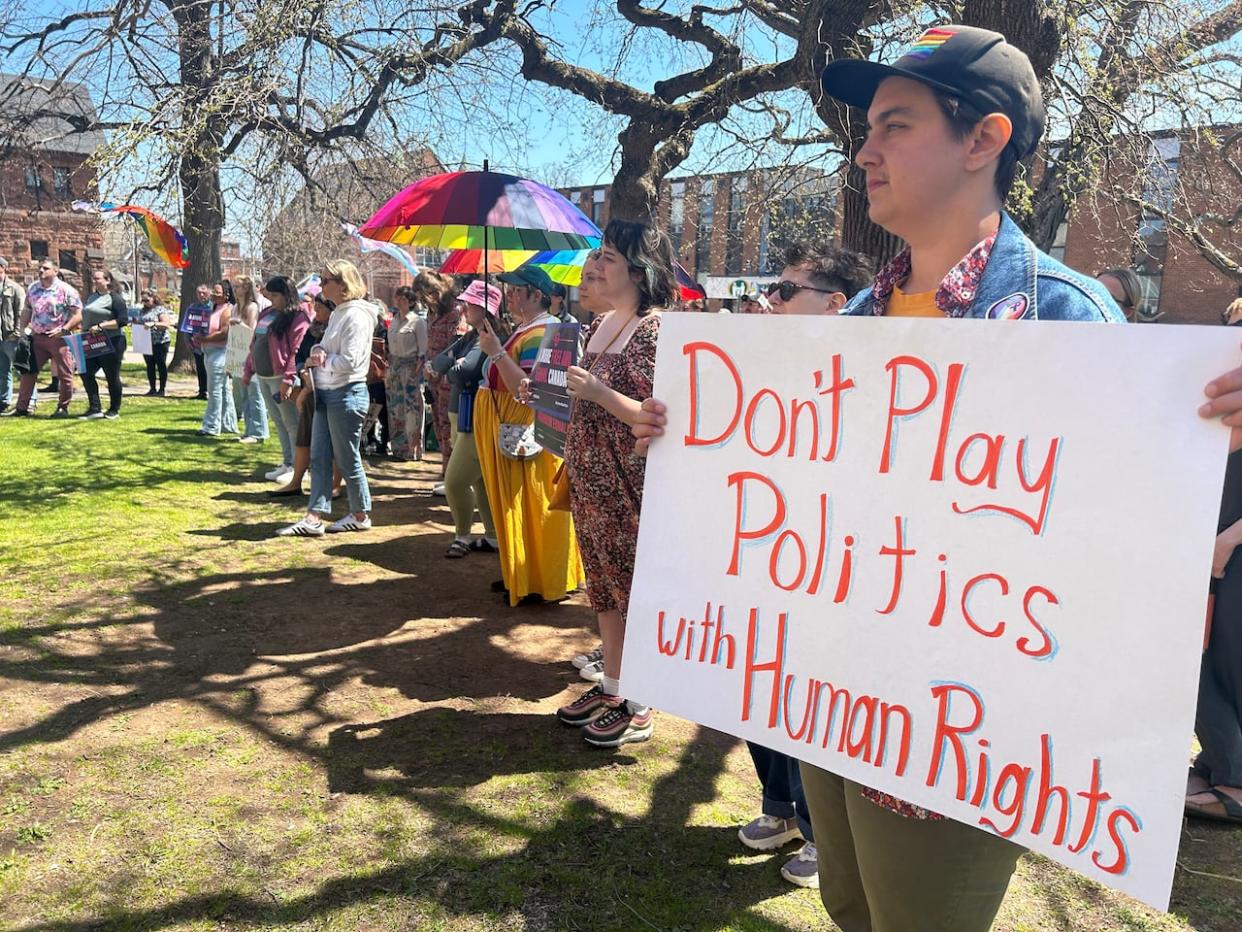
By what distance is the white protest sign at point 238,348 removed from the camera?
9.24 meters

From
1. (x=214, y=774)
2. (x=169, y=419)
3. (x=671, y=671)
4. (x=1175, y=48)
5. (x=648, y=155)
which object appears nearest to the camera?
(x=671, y=671)

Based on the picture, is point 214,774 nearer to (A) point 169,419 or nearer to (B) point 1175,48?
(B) point 1175,48

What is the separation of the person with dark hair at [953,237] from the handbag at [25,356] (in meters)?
12.3

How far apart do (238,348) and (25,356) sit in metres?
3.92

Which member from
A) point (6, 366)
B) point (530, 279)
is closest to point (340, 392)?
point (530, 279)

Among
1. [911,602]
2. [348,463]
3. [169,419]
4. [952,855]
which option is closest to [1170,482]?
[911,602]

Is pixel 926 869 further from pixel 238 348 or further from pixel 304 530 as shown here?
pixel 238 348

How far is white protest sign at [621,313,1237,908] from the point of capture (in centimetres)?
112

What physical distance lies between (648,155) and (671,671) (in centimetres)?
740

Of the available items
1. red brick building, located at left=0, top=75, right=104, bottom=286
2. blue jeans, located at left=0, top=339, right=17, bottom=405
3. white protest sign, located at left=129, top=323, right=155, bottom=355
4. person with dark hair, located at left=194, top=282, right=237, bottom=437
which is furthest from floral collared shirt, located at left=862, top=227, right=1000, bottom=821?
white protest sign, located at left=129, top=323, right=155, bottom=355

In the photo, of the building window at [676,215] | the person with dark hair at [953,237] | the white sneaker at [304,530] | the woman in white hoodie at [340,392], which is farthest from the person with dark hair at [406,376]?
the person with dark hair at [953,237]

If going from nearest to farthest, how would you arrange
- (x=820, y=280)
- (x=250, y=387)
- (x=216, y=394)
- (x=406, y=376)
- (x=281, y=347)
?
(x=820, y=280), (x=281, y=347), (x=406, y=376), (x=250, y=387), (x=216, y=394)

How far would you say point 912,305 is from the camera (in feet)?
5.08

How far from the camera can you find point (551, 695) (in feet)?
12.5
